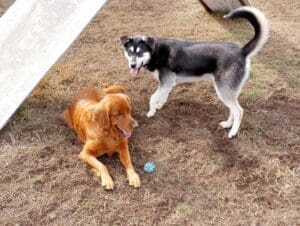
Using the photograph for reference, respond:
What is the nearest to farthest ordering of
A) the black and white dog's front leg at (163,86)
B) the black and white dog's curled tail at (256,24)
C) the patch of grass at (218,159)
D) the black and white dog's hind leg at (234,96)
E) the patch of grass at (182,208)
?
the patch of grass at (182,208) < the patch of grass at (218,159) < the black and white dog's curled tail at (256,24) < the black and white dog's hind leg at (234,96) < the black and white dog's front leg at (163,86)

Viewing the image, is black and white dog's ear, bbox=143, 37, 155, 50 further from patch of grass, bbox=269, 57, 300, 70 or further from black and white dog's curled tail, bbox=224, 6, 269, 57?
patch of grass, bbox=269, 57, 300, 70

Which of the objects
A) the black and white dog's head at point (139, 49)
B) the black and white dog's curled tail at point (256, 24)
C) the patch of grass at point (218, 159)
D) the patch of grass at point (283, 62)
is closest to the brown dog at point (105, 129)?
the black and white dog's head at point (139, 49)

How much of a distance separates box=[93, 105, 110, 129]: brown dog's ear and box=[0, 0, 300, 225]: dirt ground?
475 mm

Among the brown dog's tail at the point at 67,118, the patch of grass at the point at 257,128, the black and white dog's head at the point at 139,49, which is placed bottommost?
the patch of grass at the point at 257,128

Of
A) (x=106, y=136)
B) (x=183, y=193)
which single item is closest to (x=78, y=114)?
(x=106, y=136)

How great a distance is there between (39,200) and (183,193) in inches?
46.8

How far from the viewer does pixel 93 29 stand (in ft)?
23.1

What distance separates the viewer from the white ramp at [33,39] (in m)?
4.73

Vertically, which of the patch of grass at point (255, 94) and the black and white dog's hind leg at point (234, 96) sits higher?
the black and white dog's hind leg at point (234, 96)

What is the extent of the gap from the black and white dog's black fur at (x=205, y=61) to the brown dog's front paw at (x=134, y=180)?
107cm

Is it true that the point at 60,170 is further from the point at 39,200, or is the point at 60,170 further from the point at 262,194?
the point at 262,194

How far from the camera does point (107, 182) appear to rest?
4004mm

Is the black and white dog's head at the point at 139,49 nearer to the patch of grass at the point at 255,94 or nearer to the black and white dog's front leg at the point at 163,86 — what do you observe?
the black and white dog's front leg at the point at 163,86

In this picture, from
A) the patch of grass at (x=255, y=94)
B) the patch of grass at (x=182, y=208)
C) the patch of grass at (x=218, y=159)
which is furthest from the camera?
the patch of grass at (x=255, y=94)
